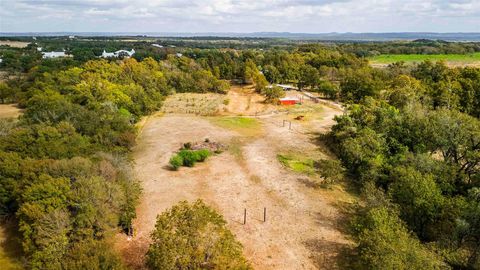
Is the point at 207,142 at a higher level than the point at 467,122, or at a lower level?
lower

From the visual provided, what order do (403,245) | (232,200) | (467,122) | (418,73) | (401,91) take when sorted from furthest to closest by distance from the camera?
(418,73) → (401,91) → (467,122) → (232,200) → (403,245)

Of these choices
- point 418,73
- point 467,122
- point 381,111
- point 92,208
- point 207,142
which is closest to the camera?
point 92,208

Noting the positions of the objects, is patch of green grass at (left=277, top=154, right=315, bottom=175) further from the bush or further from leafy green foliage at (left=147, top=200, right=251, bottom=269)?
Result: leafy green foliage at (left=147, top=200, right=251, bottom=269)

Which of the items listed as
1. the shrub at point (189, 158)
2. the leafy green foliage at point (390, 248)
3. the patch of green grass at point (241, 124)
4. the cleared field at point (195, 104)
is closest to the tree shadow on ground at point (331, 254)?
the leafy green foliage at point (390, 248)

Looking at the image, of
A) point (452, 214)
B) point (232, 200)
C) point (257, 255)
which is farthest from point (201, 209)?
point (452, 214)

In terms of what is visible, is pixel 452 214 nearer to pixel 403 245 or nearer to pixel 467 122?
pixel 403 245

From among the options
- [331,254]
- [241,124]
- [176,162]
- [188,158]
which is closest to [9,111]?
[241,124]

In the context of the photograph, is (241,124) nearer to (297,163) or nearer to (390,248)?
(297,163)
